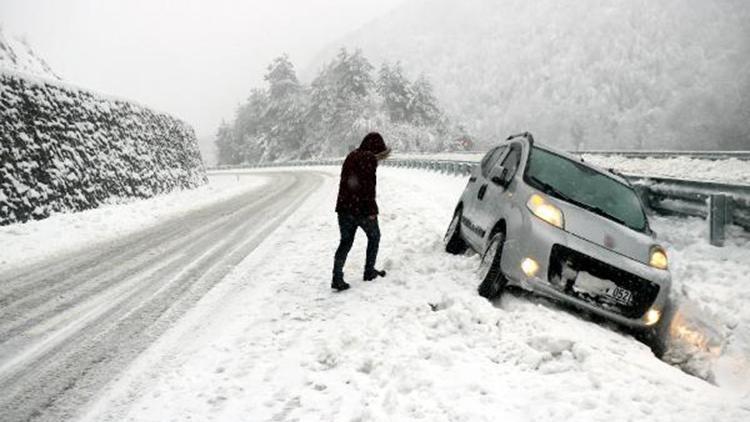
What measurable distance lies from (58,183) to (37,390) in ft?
36.2

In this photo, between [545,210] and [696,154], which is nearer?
[545,210]

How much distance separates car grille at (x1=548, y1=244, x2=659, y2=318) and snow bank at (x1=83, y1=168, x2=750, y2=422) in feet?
0.92

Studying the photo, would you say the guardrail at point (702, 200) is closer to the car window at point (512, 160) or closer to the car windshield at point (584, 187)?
the car windshield at point (584, 187)

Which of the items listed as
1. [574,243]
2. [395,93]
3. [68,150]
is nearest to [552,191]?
[574,243]

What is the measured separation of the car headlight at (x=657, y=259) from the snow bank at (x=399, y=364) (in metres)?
0.93

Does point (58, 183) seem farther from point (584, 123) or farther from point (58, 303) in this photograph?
point (584, 123)

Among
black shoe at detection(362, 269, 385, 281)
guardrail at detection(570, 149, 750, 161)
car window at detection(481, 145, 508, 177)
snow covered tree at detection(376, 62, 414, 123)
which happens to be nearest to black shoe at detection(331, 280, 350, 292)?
black shoe at detection(362, 269, 385, 281)

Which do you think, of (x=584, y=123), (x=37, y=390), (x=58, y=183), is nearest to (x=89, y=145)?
(x=58, y=183)

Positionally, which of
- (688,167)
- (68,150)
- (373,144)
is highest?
(68,150)

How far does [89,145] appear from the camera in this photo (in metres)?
15.7

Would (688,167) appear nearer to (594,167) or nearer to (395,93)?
(594,167)

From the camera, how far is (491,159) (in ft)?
28.4

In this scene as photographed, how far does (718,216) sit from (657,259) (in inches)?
107

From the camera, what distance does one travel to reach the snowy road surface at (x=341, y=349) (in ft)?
12.9
